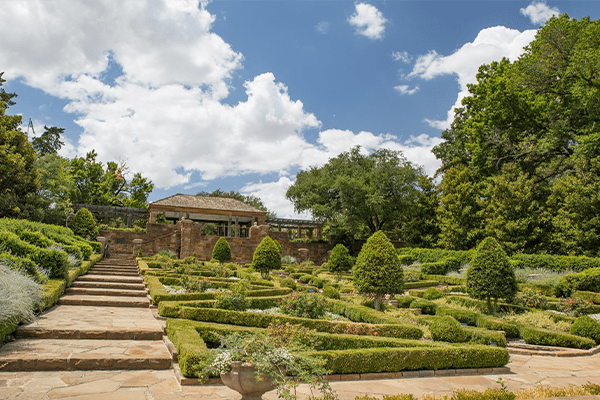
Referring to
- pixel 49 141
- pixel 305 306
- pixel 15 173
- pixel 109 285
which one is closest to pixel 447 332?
pixel 305 306

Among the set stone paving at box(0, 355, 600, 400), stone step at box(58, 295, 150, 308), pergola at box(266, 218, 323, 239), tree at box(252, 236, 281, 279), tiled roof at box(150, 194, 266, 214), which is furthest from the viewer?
pergola at box(266, 218, 323, 239)

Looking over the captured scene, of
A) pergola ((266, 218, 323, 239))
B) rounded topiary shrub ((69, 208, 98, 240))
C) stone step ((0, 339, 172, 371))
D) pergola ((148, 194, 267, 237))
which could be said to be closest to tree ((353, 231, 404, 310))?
stone step ((0, 339, 172, 371))

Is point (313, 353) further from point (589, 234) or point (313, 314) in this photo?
point (589, 234)

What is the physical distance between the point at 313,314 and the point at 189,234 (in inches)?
706

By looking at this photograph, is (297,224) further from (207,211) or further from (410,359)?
(410,359)

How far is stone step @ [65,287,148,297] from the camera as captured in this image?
11570 millimetres

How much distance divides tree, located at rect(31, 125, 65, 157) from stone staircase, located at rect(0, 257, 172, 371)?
106 feet

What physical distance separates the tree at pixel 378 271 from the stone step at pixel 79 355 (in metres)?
6.78

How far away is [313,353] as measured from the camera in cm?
573

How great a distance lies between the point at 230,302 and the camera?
367 inches

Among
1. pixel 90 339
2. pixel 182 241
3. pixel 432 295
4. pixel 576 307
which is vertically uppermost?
pixel 182 241

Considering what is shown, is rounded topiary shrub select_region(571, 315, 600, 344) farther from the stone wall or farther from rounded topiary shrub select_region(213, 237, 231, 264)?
the stone wall

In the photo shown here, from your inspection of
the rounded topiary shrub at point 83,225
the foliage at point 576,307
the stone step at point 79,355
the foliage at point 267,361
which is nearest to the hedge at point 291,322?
the stone step at point 79,355

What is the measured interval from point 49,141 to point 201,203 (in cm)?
1938
